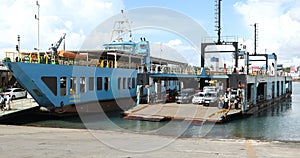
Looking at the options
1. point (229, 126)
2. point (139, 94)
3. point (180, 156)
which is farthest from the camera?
point (139, 94)

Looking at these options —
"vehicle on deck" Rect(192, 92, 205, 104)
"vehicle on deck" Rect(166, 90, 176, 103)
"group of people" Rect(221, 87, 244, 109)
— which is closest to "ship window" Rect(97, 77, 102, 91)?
"vehicle on deck" Rect(166, 90, 176, 103)

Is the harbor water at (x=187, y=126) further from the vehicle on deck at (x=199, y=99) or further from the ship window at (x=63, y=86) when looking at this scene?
the vehicle on deck at (x=199, y=99)

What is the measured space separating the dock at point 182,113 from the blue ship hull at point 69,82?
479 cm

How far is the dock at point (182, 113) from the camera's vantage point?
25016 millimetres

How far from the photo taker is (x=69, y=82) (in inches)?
1120

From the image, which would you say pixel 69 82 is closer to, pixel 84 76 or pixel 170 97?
pixel 84 76

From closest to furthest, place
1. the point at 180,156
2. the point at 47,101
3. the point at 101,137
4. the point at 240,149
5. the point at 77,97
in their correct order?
the point at 180,156
the point at 240,149
the point at 101,137
the point at 47,101
the point at 77,97

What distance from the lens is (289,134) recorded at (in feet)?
74.2

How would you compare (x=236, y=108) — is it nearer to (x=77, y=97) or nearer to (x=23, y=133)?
(x=77, y=97)

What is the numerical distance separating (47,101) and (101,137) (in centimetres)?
1147

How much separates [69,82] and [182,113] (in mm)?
9713

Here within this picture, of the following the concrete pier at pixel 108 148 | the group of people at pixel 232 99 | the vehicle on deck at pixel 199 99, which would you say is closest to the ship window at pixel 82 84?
the vehicle on deck at pixel 199 99

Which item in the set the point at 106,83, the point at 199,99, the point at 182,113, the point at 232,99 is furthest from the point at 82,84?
the point at 232,99

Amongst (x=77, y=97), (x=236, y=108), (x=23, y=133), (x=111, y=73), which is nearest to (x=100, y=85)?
(x=111, y=73)
